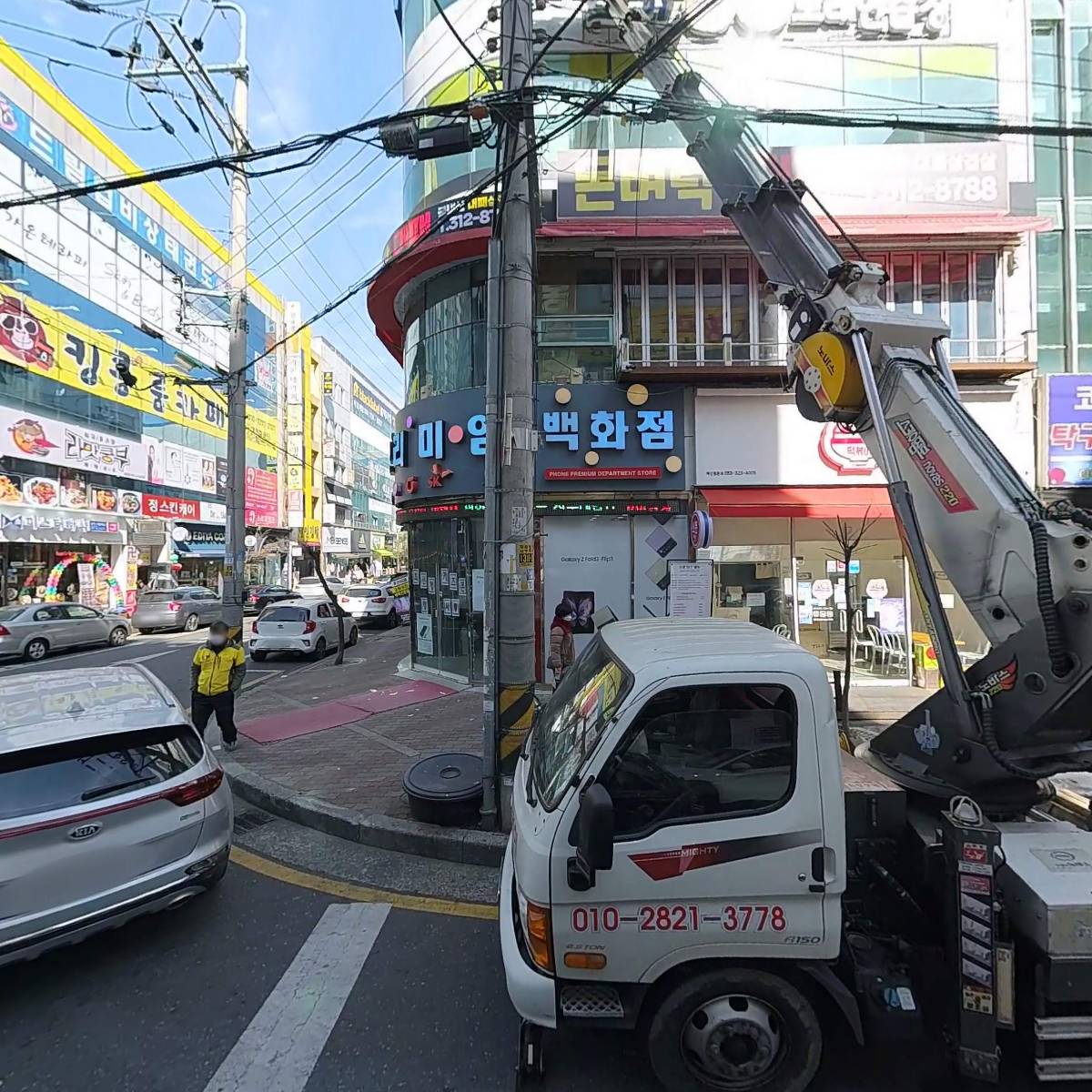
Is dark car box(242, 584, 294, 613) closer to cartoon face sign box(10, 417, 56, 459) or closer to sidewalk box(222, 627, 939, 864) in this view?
cartoon face sign box(10, 417, 56, 459)

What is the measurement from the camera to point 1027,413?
36.1 feet

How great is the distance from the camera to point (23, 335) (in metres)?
22.7

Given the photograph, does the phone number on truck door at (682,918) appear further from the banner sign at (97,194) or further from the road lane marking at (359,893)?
the banner sign at (97,194)

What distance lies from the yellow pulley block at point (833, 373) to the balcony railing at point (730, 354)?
621 cm

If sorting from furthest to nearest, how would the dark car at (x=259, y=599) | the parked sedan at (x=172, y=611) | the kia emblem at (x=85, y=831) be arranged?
1. the dark car at (x=259, y=599)
2. the parked sedan at (x=172, y=611)
3. the kia emblem at (x=85, y=831)

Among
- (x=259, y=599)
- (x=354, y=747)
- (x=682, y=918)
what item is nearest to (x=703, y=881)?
(x=682, y=918)

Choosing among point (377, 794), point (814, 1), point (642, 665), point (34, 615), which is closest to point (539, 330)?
point (814, 1)

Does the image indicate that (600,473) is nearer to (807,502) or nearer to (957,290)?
(807,502)

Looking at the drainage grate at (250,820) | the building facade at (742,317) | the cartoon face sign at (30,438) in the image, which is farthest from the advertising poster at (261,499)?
the drainage grate at (250,820)

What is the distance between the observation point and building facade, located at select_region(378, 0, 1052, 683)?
10.9 meters

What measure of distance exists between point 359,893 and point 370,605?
1919 cm

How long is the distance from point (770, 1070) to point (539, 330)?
10776mm

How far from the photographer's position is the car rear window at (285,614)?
15.6 metres

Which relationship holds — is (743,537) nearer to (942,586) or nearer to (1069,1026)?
(942,586)
